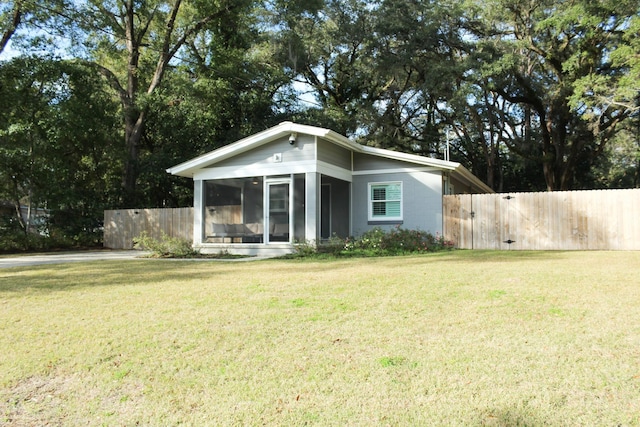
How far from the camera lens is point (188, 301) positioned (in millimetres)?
5730

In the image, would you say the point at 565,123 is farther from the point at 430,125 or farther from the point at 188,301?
the point at 188,301

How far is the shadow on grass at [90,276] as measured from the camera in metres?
7.23

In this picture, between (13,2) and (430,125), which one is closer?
(13,2)

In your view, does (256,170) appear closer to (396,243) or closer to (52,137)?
(396,243)

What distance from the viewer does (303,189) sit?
1391 cm

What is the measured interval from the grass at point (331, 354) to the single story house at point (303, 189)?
24.7ft

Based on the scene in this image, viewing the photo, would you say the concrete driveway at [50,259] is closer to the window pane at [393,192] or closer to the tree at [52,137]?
the tree at [52,137]

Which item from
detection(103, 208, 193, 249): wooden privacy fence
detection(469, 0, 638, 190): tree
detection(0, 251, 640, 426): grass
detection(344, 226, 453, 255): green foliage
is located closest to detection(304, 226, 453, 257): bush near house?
detection(344, 226, 453, 255): green foliage

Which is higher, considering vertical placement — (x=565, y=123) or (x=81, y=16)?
(x=81, y=16)

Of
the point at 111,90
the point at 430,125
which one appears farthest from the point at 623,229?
the point at 111,90

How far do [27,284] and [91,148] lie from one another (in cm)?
1550

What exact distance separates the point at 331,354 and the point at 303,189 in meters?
10.4

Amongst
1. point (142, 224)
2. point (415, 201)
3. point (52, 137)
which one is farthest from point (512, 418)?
point (52, 137)

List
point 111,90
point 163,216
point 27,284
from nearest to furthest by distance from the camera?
point 27,284 → point 163,216 → point 111,90
